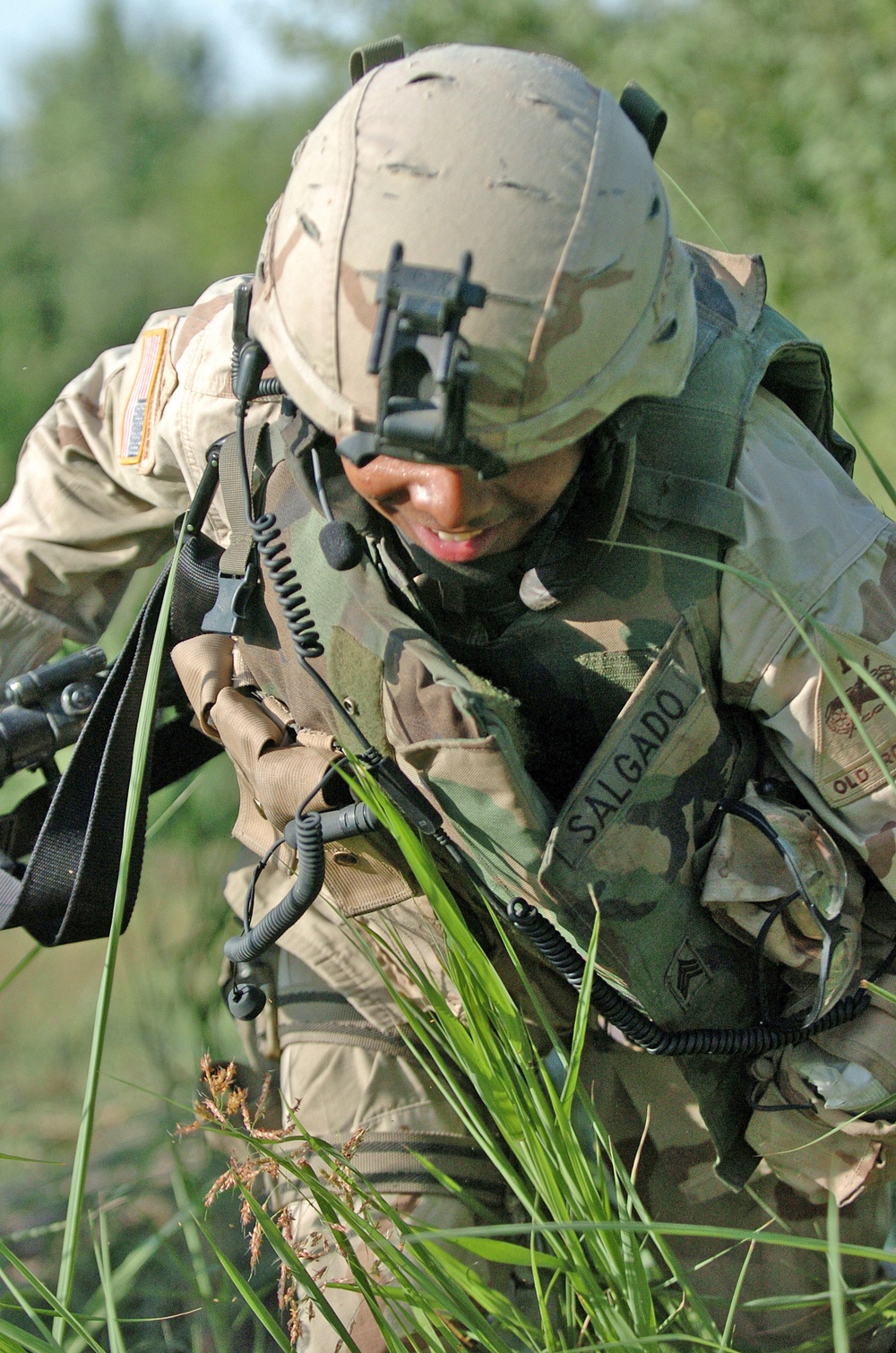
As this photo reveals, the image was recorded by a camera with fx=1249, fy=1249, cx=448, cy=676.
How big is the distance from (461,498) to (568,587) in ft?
0.84

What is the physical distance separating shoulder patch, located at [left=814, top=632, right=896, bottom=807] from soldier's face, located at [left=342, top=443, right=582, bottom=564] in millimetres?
378

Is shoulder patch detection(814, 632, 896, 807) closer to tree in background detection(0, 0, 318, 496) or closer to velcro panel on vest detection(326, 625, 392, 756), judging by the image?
velcro panel on vest detection(326, 625, 392, 756)

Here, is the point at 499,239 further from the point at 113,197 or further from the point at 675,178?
the point at 113,197

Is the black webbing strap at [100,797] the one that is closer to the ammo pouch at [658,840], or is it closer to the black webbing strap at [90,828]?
the black webbing strap at [90,828]

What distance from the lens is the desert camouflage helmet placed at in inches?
49.6

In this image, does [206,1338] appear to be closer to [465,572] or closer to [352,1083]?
[352,1083]

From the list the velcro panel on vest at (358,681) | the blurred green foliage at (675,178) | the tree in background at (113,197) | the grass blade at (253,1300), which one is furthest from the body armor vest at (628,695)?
the tree in background at (113,197)

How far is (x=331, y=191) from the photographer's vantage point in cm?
132

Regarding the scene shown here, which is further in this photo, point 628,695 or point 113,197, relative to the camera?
point 113,197

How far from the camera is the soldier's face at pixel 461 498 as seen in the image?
4.33ft

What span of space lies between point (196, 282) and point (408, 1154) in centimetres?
940

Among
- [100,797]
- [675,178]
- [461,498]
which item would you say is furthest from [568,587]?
[675,178]

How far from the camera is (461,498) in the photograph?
4.32ft

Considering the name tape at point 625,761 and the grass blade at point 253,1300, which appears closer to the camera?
the grass blade at point 253,1300
